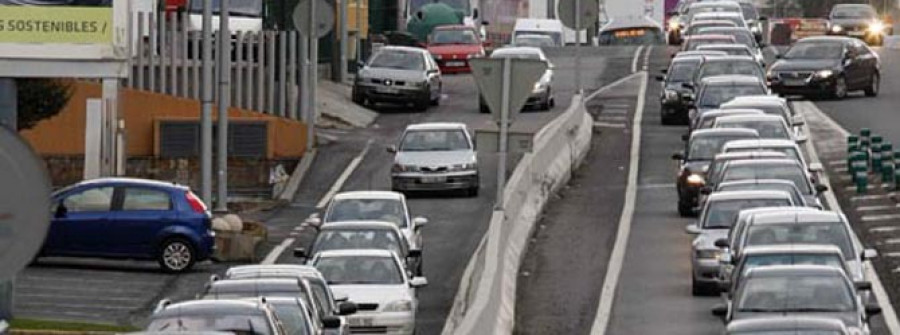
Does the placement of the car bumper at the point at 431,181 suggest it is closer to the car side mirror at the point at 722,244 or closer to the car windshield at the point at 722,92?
the car windshield at the point at 722,92

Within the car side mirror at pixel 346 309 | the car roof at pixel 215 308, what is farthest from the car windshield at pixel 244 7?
the car roof at pixel 215 308

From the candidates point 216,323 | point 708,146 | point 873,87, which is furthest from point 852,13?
point 216,323

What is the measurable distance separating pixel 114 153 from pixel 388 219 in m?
13.4

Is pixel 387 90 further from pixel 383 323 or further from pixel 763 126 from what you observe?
pixel 383 323

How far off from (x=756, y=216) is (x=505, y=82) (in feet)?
13.7

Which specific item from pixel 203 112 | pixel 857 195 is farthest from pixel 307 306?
pixel 857 195

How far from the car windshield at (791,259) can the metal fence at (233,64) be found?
21010 millimetres

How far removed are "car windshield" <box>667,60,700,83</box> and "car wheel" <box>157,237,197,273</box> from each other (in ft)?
69.8

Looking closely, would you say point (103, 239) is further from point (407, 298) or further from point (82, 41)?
point (407, 298)

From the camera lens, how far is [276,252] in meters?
34.9

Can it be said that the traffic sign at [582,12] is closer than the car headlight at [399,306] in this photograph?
No

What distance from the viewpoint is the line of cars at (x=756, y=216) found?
22.2m

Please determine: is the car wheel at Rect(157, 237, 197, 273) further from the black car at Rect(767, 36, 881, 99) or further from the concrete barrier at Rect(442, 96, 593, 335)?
the black car at Rect(767, 36, 881, 99)

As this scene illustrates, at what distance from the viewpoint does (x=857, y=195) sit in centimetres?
3988
